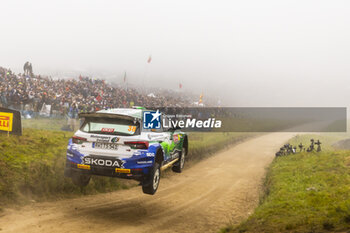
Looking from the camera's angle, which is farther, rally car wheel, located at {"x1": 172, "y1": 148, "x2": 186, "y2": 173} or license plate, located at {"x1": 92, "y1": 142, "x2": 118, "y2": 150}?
rally car wheel, located at {"x1": 172, "y1": 148, "x2": 186, "y2": 173}

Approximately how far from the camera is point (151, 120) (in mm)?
7883

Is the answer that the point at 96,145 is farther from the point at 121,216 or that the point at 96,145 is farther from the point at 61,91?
the point at 61,91

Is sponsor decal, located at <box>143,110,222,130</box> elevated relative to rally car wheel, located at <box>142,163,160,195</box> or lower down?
elevated

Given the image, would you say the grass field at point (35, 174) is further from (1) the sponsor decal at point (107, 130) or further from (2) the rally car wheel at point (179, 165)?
(1) the sponsor decal at point (107, 130)

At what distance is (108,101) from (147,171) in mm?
27002

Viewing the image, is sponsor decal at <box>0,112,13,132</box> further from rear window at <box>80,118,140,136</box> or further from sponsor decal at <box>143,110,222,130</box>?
sponsor decal at <box>143,110,222,130</box>

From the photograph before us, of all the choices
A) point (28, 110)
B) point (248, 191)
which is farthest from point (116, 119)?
point (28, 110)

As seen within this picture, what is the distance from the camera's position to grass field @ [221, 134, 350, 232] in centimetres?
612

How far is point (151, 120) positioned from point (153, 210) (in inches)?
115

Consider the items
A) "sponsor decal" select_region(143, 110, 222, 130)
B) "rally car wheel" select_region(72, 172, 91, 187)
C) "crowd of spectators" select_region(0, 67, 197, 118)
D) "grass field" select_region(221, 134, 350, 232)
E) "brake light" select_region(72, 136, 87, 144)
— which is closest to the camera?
"grass field" select_region(221, 134, 350, 232)

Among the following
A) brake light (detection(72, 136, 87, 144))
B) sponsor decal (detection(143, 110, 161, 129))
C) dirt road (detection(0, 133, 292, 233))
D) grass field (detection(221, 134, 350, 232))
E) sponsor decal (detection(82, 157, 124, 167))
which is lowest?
dirt road (detection(0, 133, 292, 233))

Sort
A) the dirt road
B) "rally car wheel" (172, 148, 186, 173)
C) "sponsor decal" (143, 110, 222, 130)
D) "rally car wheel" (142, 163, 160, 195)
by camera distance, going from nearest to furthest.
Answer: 1. the dirt road
2. "rally car wheel" (142, 163, 160, 195)
3. "sponsor decal" (143, 110, 222, 130)
4. "rally car wheel" (172, 148, 186, 173)

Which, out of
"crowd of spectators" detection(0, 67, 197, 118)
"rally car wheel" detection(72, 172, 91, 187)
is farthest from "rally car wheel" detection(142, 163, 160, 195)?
"crowd of spectators" detection(0, 67, 197, 118)

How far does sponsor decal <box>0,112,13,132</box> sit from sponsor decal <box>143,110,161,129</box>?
6.69m
